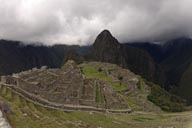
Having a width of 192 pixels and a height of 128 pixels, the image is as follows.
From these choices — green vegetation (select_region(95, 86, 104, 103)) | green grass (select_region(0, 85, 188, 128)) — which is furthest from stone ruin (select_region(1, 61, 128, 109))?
green grass (select_region(0, 85, 188, 128))

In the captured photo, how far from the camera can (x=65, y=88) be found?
15838 centimetres

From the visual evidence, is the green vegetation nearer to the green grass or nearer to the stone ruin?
the stone ruin

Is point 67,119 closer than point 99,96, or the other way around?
point 67,119

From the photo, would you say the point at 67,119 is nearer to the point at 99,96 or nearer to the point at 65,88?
the point at 65,88

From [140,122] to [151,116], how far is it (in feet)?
58.6

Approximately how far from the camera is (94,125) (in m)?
122

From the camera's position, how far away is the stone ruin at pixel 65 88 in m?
139

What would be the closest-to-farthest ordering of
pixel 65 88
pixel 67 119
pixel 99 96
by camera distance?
pixel 67 119 < pixel 65 88 < pixel 99 96

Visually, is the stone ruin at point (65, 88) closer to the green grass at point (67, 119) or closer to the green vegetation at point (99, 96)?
the green vegetation at point (99, 96)

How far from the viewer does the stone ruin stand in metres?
139

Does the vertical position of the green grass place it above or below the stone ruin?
below

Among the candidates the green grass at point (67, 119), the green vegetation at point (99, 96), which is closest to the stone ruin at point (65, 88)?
the green vegetation at point (99, 96)

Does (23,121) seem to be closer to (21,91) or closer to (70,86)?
(21,91)

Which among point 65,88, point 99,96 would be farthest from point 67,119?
point 99,96
